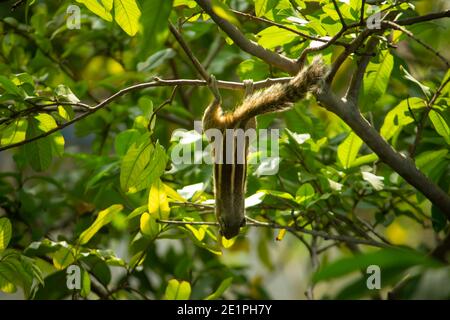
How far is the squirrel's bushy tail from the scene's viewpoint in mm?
1035

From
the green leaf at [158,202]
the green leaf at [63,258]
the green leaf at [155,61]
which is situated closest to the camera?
the green leaf at [158,202]

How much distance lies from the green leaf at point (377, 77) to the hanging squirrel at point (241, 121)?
0.89 ft

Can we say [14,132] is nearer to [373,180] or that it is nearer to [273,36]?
[273,36]

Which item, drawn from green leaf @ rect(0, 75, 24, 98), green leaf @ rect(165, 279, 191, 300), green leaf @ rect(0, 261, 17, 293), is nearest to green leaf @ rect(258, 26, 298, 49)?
green leaf @ rect(0, 75, 24, 98)

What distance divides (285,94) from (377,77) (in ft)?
1.07

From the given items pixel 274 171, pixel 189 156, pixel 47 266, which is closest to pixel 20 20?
pixel 47 266

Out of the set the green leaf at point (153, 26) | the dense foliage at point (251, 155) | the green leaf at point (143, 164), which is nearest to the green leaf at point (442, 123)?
the dense foliage at point (251, 155)

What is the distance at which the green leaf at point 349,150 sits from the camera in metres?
1.37

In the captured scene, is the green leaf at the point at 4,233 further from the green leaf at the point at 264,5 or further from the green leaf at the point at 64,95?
the green leaf at the point at 264,5

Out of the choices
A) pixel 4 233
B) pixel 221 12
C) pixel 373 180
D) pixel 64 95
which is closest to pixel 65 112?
pixel 64 95

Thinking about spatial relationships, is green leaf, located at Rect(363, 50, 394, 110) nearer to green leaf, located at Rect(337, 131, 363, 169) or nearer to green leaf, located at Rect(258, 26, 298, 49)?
green leaf, located at Rect(337, 131, 363, 169)

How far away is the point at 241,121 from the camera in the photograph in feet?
3.52

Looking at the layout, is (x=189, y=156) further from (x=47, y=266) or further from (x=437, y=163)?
(x=47, y=266)
